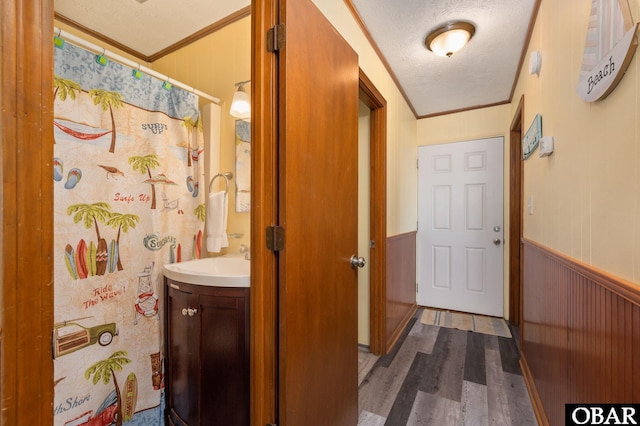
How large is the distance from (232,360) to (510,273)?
293 cm

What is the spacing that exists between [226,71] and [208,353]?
167cm

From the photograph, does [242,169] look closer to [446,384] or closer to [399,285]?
[399,285]

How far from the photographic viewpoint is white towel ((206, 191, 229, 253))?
173 centimetres

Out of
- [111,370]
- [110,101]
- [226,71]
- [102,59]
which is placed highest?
[226,71]

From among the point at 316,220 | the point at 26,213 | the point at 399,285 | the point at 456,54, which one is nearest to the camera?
the point at 26,213

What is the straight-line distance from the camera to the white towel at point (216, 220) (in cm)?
173

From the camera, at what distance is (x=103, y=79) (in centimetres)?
144

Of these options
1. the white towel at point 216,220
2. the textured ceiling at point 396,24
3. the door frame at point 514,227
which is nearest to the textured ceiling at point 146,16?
the textured ceiling at point 396,24

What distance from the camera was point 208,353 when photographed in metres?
1.23

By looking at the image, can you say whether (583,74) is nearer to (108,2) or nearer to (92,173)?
(92,173)

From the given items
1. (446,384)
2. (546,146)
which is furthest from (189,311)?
(546,146)

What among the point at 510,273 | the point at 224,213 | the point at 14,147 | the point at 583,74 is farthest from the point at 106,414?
the point at 510,273

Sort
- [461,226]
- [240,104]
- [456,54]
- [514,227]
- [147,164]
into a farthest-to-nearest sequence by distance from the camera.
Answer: [461,226], [514,227], [456,54], [240,104], [147,164]

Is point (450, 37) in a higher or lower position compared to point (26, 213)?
higher
